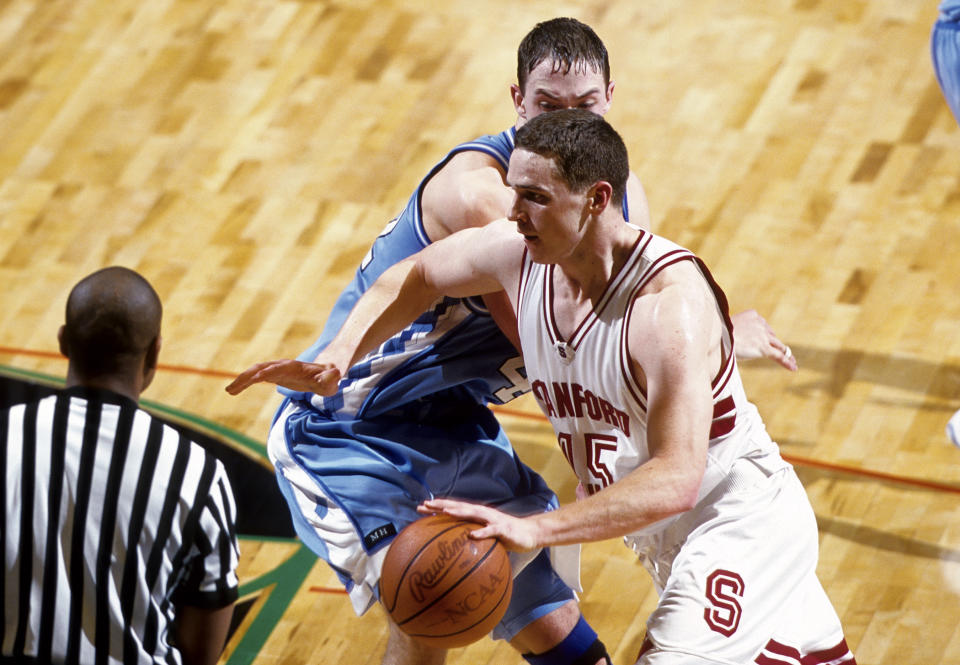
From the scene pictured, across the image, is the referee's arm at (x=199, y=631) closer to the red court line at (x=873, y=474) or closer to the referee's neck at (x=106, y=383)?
the referee's neck at (x=106, y=383)

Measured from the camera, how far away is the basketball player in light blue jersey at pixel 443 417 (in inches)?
165

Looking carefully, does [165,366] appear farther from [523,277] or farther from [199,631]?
[199,631]

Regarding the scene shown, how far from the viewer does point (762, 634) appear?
3705mm

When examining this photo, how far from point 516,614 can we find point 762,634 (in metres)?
0.90

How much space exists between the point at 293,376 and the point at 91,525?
0.92 m

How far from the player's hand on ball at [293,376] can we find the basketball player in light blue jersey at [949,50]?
264 centimetres

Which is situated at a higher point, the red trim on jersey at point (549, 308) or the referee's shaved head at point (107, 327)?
the referee's shaved head at point (107, 327)

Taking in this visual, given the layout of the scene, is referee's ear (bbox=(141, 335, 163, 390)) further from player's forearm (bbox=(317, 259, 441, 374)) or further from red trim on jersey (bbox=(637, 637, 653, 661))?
red trim on jersey (bbox=(637, 637, 653, 661))

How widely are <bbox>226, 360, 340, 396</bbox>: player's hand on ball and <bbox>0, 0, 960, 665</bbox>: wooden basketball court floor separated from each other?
132 centimetres

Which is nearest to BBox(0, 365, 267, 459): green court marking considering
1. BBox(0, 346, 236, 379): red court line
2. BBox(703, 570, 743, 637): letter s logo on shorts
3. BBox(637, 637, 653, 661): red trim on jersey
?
BBox(0, 346, 236, 379): red court line

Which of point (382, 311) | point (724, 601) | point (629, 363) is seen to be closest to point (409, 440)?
point (382, 311)

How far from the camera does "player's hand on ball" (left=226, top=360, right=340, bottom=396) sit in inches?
152

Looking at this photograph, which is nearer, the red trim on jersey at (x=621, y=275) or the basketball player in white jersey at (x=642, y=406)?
the basketball player in white jersey at (x=642, y=406)

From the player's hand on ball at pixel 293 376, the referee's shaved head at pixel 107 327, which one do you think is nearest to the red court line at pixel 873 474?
the player's hand on ball at pixel 293 376
